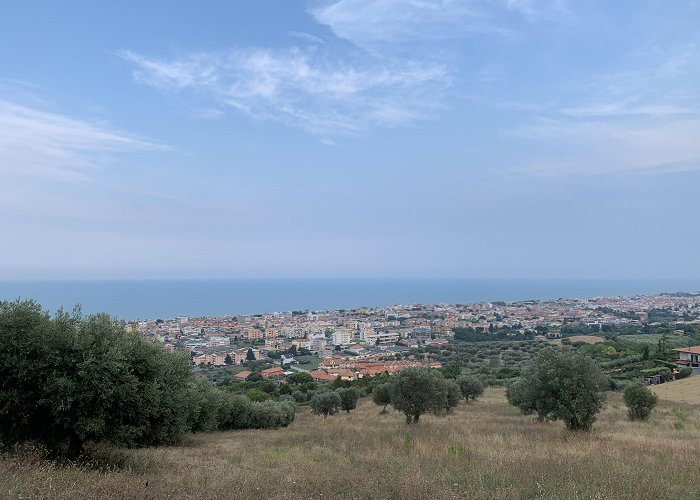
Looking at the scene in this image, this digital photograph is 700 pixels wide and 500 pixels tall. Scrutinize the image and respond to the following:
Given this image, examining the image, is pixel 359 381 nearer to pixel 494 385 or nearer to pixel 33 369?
pixel 494 385

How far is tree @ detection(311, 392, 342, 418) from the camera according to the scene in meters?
32.2

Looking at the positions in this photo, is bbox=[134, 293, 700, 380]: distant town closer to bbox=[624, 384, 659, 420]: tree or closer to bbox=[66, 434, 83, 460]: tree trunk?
bbox=[624, 384, 659, 420]: tree

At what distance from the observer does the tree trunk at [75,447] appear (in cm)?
953

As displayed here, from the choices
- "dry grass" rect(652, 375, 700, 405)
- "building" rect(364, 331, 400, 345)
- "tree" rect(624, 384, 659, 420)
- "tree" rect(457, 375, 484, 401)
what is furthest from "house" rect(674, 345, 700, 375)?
"building" rect(364, 331, 400, 345)

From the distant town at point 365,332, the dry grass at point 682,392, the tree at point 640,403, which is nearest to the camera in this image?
the tree at point 640,403

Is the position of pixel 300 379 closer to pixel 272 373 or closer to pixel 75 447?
pixel 272 373

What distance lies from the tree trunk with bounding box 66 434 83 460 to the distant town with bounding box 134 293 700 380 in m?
51.3

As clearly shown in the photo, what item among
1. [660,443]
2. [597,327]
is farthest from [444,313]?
[660,443]

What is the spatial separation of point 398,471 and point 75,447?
701 cm

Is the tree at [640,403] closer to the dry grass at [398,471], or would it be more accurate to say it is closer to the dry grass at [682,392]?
the dry grass at [398,471]

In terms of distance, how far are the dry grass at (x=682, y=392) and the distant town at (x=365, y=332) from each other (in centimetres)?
3697

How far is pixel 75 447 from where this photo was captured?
9.66 m

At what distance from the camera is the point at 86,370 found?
29.8 ft

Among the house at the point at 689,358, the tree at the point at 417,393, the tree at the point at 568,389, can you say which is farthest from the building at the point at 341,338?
the tree at the point at 568,389
